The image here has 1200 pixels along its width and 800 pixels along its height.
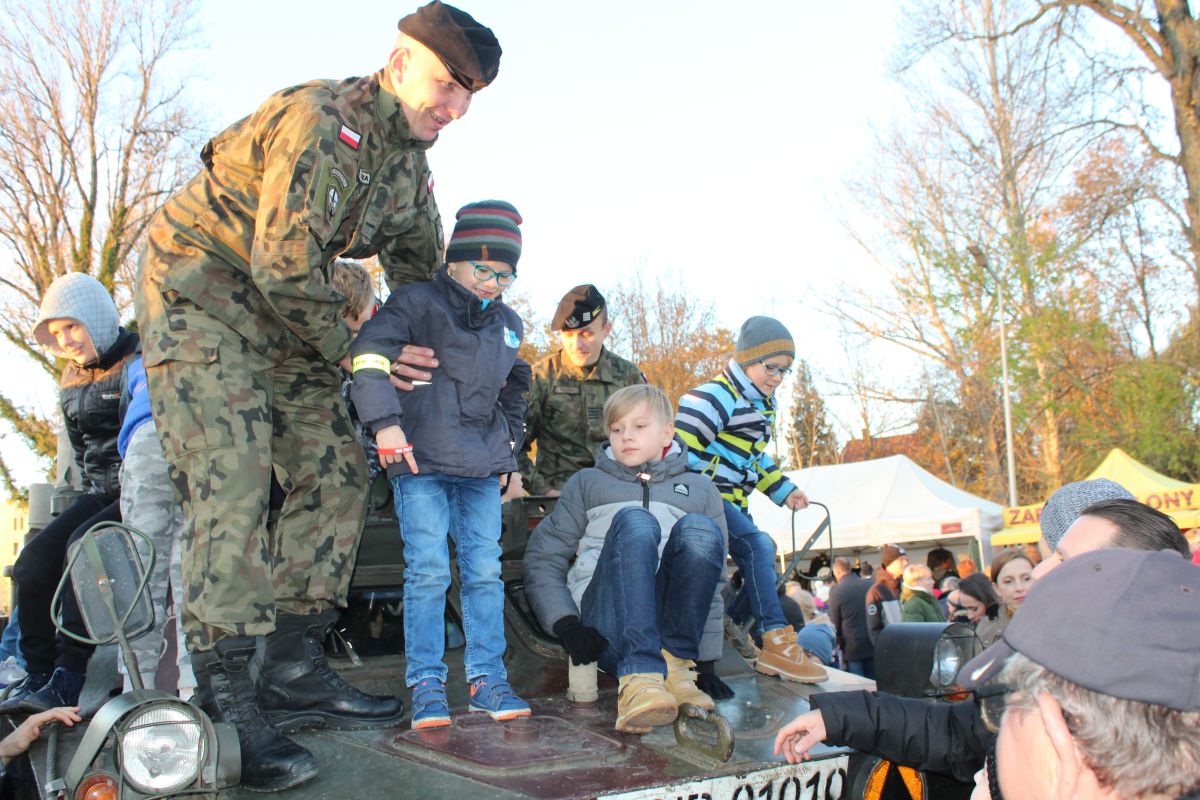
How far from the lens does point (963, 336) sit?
30266mm

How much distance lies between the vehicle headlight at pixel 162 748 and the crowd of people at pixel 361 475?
283 mm

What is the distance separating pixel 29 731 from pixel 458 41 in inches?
102

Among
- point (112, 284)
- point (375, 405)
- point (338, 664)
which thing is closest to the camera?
point (375, 405)

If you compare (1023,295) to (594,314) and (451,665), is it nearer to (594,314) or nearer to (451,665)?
(594,314)

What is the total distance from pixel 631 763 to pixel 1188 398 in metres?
25.5

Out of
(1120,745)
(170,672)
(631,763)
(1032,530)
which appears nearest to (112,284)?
(1032,530)

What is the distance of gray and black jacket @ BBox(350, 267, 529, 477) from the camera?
12.5ft

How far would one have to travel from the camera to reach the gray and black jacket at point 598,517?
13.4ft

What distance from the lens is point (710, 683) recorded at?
410cm

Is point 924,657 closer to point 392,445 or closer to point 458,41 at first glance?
point 392,445

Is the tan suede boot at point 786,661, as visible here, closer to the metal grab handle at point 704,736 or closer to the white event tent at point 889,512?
the metal grab handle at point 704,736

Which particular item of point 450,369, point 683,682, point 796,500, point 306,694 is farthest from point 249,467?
point 796,500

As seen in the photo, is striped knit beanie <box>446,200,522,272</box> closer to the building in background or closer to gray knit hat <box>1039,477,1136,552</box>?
gray knit hat <box>1039,477,1136,552</box>

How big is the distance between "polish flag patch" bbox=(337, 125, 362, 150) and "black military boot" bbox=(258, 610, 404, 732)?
4.96ft
